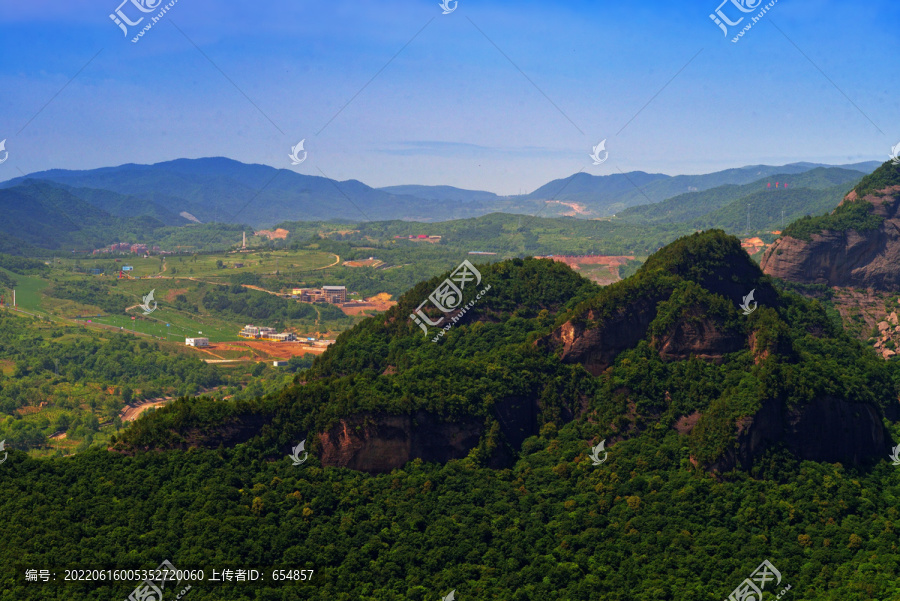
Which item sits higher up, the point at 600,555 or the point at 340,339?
the point at 340,339

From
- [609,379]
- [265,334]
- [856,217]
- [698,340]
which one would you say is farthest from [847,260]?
[265,334]

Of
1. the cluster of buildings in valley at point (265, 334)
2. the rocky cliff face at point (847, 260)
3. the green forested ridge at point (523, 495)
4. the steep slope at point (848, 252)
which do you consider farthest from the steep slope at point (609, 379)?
the cluster of buildings in valley at point (265, 334)

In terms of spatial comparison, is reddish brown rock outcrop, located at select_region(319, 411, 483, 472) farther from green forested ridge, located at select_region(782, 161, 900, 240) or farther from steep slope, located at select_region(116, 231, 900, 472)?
green forested ridge, located at select_region(782, 161, 900, 240)

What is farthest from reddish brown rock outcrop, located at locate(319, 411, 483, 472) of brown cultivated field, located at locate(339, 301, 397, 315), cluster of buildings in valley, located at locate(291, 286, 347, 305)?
cluster of buildings in valley, located at locate(291, 286, 347, 305)

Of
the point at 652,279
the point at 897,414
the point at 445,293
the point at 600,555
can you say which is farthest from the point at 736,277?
the point at 600,555

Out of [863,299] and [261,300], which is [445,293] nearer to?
[863,299]

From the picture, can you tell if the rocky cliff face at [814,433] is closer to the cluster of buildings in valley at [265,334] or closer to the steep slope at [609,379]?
the steep slope at [609,379]

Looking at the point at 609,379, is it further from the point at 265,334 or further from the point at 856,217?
the point at 265,334

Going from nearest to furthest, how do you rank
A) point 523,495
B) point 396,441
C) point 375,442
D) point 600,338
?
point 523,495 < point 375,442 < point 396,441 < point 600,338
